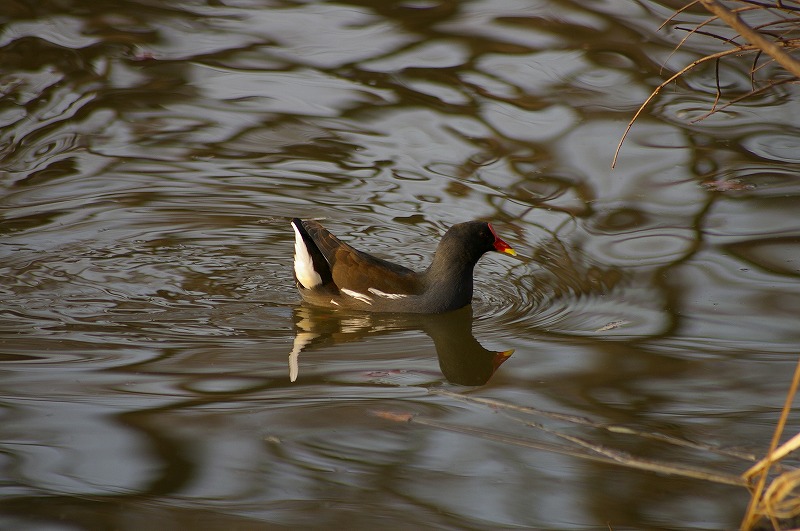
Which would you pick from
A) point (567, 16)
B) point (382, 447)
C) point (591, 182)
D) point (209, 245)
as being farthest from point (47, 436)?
point (567, 16)

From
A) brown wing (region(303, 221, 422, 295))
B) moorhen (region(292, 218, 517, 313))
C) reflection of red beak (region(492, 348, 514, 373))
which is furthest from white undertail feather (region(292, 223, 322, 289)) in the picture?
reflection of red beak (region(492, 348, 514, 373))

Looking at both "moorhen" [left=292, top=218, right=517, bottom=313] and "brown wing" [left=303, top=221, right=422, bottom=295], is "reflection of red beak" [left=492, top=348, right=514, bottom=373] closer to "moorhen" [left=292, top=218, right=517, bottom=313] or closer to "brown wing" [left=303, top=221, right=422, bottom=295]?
"moorhen" [left=292, top=218, right=517, bottom=313]

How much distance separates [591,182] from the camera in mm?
7359

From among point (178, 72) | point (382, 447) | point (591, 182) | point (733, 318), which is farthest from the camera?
point (178, 72)

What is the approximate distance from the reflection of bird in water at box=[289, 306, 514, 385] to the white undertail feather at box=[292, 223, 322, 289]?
0.50 feet

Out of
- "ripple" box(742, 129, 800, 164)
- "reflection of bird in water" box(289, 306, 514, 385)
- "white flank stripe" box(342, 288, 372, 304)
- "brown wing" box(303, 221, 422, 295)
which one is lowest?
"reflection of bird in water" box(289, 306, 514, 385)

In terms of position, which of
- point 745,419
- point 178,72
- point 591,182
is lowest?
point 745,419

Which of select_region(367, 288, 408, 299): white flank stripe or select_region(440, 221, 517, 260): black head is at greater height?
select_region(440, 221, 517, 260): black head

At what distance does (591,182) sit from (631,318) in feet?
6.65

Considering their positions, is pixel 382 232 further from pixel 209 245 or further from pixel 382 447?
pixel 382 447

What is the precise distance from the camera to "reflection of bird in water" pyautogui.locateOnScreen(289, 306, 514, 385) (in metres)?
5.01

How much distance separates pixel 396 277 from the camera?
234 inches

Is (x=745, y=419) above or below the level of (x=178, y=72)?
below

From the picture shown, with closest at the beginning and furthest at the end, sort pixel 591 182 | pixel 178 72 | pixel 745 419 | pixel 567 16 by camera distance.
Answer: pixel 745 419 < pixel 591 182 < pixel 178 72 < pixel 567 16
